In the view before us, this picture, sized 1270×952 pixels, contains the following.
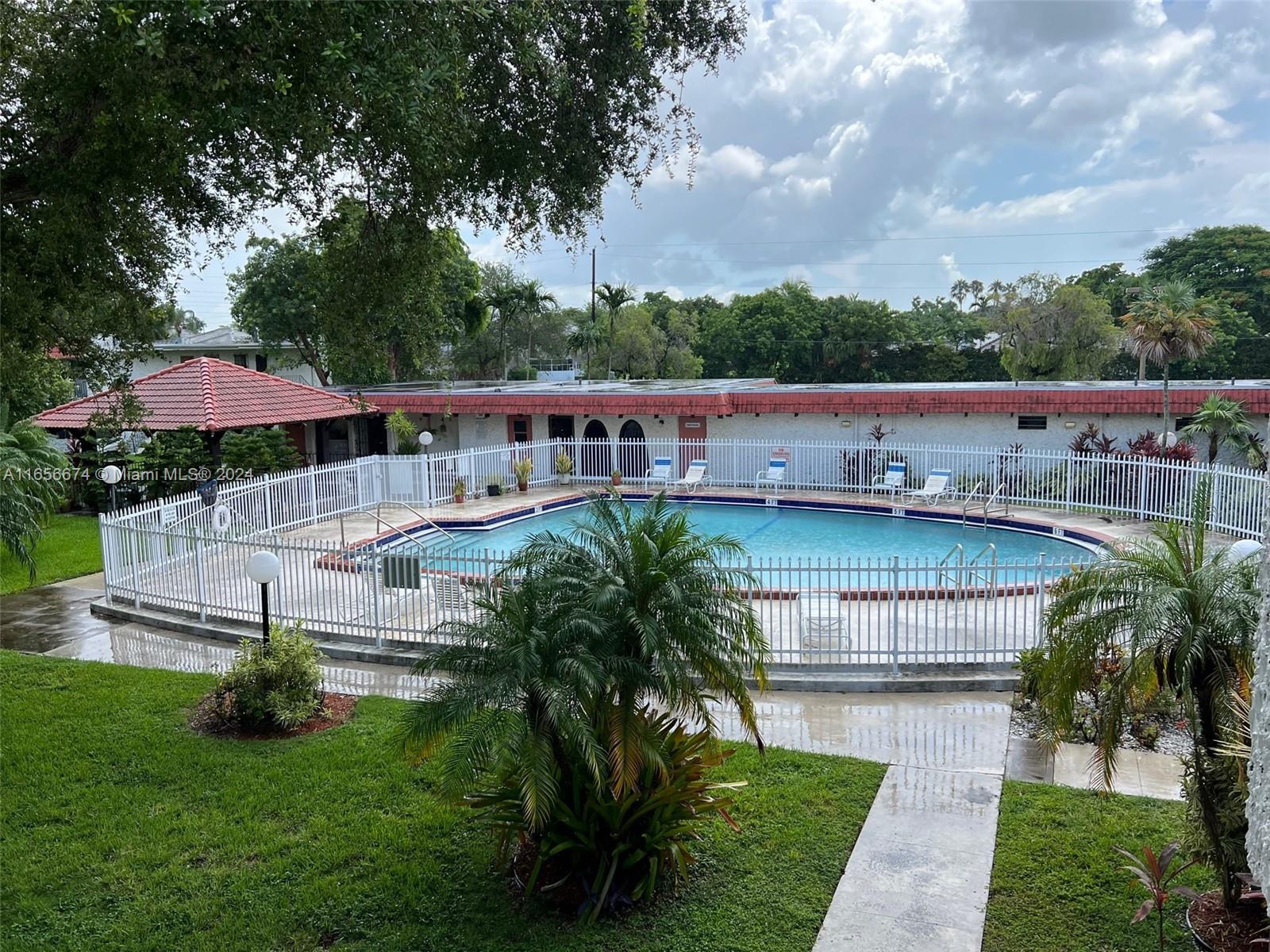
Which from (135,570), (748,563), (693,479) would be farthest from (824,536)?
(135,570)

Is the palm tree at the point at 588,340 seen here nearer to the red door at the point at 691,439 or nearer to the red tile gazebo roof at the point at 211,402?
the red door at the point at 691,439

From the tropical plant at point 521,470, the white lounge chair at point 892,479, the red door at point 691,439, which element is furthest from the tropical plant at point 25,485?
the white lounge chair at point 892,479

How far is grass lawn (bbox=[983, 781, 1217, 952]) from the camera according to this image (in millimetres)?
5477

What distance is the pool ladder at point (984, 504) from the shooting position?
19938 millimetres

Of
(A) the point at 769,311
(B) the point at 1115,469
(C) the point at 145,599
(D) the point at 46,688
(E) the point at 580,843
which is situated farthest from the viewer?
(A) the point at 769,311

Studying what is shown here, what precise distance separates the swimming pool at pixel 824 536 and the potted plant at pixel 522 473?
7.06 ft

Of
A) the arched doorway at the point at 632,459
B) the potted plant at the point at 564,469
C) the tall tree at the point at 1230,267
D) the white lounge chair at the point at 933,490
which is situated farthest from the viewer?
the tall tree at the point at 1230,267

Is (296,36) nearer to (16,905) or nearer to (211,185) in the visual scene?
(211,185)

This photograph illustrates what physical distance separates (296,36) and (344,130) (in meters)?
1.08

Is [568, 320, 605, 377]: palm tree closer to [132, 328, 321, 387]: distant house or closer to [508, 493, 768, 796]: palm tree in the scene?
[132, 328, 321, 387]: distant house

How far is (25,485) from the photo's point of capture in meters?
16.5

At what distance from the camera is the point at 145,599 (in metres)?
13.9

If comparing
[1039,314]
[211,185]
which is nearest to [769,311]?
[1039,314]

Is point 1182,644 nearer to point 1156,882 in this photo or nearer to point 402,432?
point 1156,882
